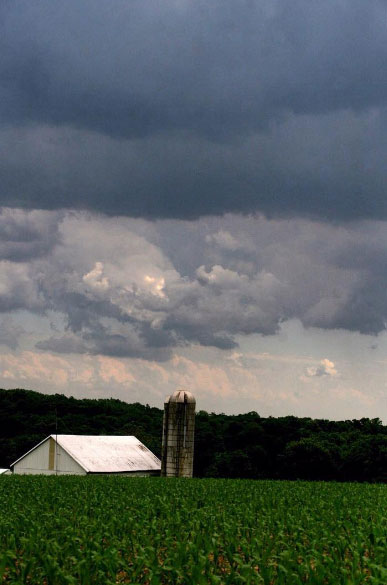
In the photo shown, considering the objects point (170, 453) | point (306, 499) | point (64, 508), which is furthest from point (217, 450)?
point (64, 508)

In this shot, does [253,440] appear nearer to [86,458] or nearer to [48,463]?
[86,458]

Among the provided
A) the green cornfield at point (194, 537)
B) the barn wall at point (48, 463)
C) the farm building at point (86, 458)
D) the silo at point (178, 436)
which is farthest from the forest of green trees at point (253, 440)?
the green cornfield at point (194, 537)

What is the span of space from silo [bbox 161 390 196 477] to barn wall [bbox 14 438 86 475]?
24.6 feet

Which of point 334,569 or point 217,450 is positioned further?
point 217,450

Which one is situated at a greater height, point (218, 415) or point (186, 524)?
point (218, 415)

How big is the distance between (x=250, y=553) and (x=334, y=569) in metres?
2.17

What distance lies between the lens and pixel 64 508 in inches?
1025

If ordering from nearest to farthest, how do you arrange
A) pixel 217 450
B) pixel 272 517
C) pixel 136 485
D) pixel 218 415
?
pixel 272 517, pixel 136 485, pixel 217 450, pixel 218 415

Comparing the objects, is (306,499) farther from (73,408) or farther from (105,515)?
(73,408)

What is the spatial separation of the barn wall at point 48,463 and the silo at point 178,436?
24.6 feet

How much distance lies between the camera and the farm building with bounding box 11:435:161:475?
2451 inches

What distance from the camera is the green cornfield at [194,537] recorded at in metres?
14.1

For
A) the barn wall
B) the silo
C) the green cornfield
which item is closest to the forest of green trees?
the silo

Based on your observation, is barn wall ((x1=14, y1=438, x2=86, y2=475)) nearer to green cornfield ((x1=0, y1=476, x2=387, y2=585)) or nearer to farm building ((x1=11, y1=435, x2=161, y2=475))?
farm building ((x1=11, y1=435, x2=161, y2=475))
